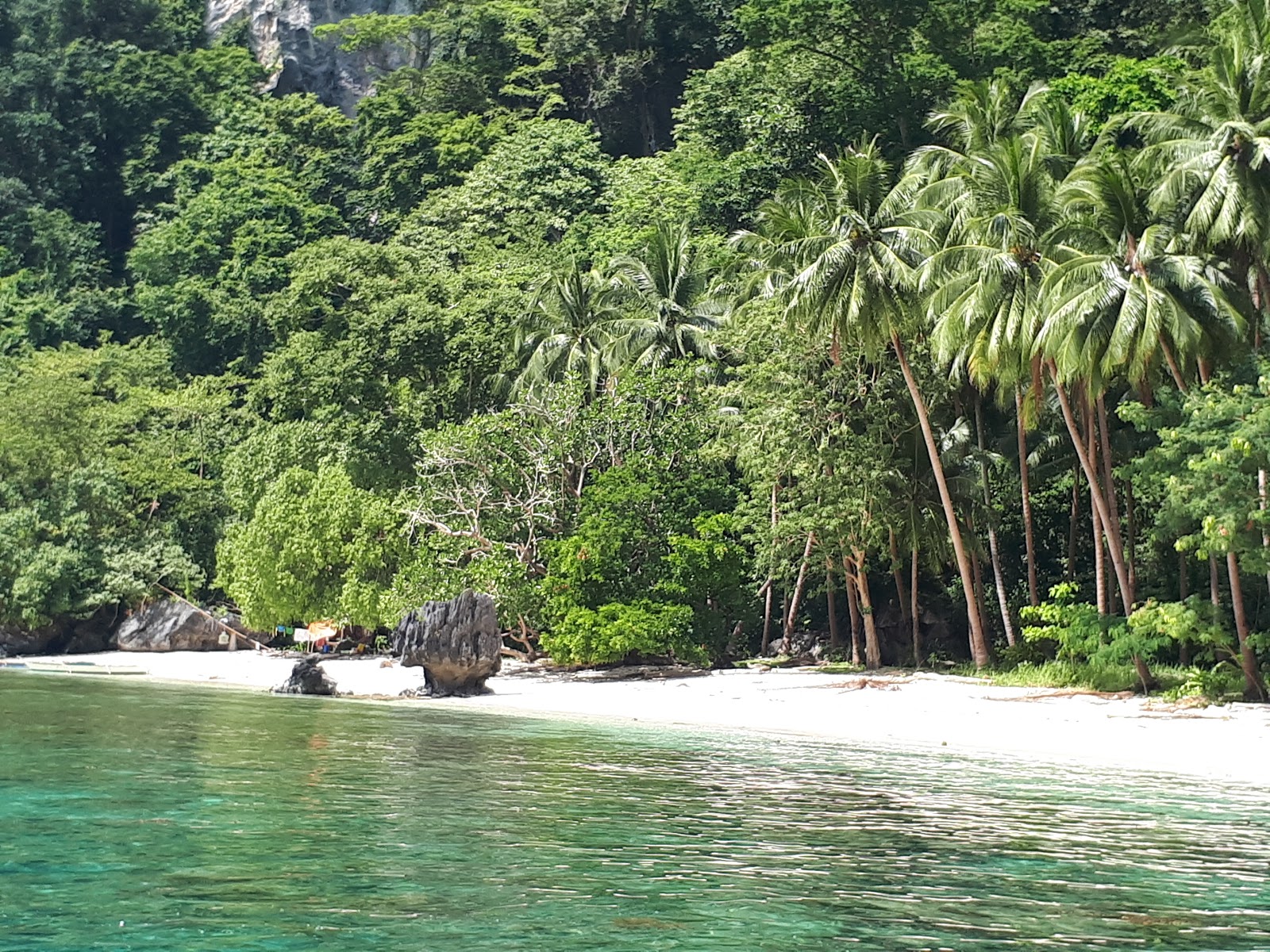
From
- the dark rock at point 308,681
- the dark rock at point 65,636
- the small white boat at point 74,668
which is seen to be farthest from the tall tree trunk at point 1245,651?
the dark rock at point 65,636

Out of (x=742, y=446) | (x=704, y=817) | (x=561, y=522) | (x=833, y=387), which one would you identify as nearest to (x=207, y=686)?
(x=561, y=522)

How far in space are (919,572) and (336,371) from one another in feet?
57.3

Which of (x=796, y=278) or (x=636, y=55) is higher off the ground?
(x=636, y=55)

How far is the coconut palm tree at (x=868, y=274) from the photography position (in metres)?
26.9

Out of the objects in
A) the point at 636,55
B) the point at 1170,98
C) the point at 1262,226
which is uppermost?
the point at 636,55

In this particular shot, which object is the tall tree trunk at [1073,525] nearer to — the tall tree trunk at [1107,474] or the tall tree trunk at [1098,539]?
the tall tree trunk at [1098,539]

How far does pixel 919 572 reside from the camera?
110ft

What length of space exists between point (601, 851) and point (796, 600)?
2212 cm

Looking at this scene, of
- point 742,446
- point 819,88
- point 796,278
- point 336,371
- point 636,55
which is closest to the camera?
point 796,278

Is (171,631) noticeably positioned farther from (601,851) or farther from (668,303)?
(601,851)

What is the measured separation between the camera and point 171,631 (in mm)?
41500

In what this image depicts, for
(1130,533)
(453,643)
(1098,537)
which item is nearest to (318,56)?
(453,643)

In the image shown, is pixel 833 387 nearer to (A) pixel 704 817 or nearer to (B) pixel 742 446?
(B) pixel 742 446

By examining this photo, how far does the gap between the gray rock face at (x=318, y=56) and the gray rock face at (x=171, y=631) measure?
39.7 meters
